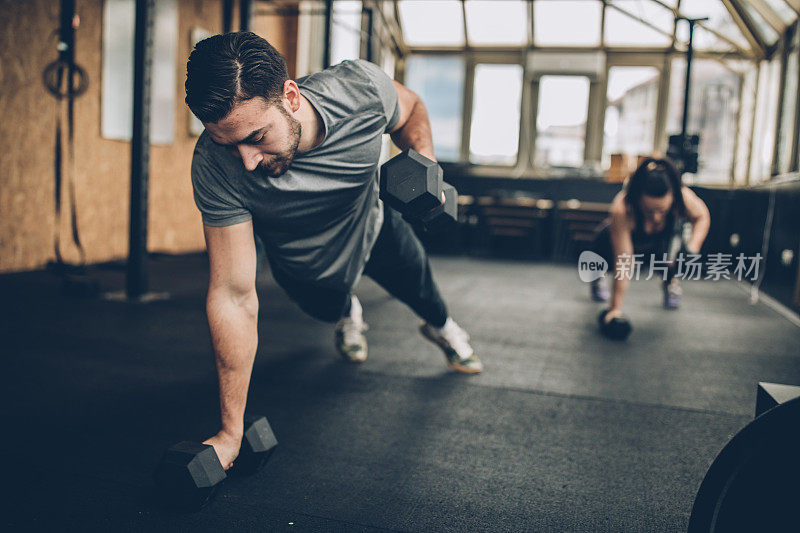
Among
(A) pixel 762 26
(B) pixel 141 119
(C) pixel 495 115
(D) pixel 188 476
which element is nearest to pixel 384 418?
(D) pixel 188 476

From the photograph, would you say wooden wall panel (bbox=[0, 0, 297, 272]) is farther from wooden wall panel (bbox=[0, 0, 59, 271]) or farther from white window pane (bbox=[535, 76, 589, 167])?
white window pane (bbox=[535, 76, 589, 167])

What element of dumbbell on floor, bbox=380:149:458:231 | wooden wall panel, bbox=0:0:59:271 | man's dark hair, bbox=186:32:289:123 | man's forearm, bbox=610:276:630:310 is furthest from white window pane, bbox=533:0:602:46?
man's dark hair, bbox=186:32:289:123

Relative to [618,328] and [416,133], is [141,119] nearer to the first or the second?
[416,133]

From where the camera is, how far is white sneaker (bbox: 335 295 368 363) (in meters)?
2.08

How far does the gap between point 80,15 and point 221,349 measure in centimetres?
343

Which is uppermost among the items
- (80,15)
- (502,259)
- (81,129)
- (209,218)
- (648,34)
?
(648,34)

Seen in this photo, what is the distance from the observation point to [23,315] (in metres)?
2.49

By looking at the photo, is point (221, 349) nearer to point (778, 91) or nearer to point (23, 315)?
point (23, 315)

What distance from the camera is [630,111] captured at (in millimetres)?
6965

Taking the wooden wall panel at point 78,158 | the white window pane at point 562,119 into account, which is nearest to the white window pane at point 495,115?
the white window pane at point 562,119

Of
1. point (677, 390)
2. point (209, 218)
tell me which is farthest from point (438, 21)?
point (209, 218)

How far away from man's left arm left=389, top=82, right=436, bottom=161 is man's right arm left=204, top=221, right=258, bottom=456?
0.46 m

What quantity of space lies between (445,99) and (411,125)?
6162 mm

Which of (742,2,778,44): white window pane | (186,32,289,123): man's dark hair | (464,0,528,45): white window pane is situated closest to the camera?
(186,32,289,123): man's dark hair
